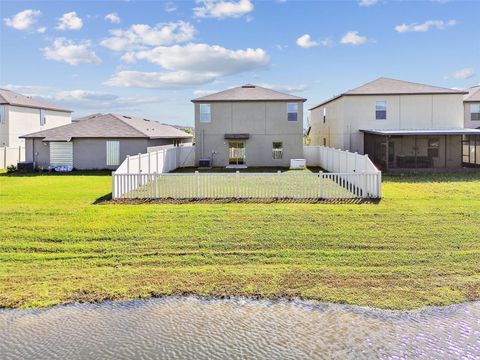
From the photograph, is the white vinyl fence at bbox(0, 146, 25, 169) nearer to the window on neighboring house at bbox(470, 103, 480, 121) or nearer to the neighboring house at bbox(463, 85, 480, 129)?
the neighboring house at bbox(463, 85, 480, 129)

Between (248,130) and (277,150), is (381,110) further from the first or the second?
(248,130)

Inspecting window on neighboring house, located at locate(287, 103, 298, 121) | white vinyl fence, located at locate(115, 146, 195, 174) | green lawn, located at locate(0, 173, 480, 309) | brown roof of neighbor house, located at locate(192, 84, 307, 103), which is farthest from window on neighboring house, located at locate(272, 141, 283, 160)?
green lawn, located at locate(0, 173, 480, 309)

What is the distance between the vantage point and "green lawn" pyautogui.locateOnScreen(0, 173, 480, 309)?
780 cm

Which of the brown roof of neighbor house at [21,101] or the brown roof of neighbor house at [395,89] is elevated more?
the brown roof of neighbor house at [21,101]

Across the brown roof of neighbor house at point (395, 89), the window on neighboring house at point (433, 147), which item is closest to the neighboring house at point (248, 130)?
the brown roof of neighbor house at point (395, 89)

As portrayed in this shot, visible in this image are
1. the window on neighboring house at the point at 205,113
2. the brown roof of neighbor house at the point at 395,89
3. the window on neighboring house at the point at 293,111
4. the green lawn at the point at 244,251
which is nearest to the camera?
the green lawn at the point at 244,251

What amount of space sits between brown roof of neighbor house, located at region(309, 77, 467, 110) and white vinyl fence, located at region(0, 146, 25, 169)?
2340 centimetres

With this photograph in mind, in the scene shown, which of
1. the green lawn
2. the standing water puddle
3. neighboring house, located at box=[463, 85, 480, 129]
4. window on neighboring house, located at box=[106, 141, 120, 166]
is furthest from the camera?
neighboring house, located at box=[463, 85, 480, 129]

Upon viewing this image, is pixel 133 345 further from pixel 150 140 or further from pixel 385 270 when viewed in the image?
pixel 150 140

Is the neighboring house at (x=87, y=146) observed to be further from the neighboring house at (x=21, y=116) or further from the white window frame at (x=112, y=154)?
the neighboring house at (x=21, y=116)

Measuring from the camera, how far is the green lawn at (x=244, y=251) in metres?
7.80

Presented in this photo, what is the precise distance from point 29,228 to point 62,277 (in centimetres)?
347

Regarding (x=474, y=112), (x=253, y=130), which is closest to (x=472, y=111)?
(x=474, y=112)

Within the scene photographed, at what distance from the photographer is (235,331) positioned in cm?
646
